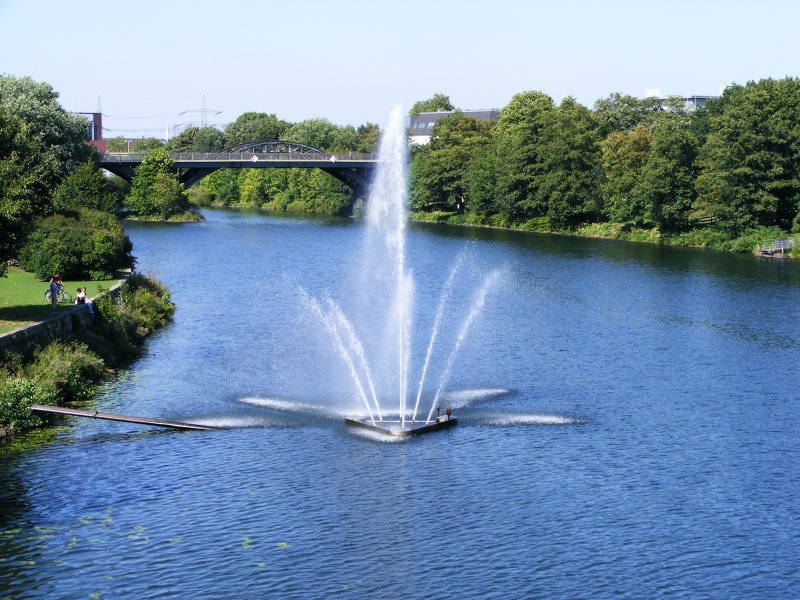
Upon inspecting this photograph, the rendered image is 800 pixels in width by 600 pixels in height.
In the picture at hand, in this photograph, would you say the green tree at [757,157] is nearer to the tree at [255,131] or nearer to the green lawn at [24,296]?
the green lawn at [24,296]

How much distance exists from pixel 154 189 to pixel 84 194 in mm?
48956

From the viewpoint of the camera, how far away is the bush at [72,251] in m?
50.5

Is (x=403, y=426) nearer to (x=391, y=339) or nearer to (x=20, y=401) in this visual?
(x=20, y=401)

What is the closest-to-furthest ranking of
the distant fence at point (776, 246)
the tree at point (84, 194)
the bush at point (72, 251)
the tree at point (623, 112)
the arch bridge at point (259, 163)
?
1. the bush at point (72, 251)
2. the tree at point (84, 194)
3. the distant fence at point (776, 246)
4. the tree at point (623, 112)
5. the arch bridge at point (259, 163)

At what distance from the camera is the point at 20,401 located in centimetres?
3300

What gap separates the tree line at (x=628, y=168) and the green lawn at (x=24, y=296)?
55564mm

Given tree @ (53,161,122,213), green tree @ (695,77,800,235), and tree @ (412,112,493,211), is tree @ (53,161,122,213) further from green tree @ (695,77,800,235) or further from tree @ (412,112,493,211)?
tree @ (412,112,493,211)

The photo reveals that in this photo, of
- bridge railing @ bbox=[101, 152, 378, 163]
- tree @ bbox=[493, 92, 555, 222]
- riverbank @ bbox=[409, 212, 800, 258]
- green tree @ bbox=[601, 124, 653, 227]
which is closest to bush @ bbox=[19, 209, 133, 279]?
riverbank @ bbox=[409, 212, 800, 258]

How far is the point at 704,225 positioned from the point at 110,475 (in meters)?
76.8

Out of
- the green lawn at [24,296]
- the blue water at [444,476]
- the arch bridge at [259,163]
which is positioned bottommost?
the blue water at [444,476]

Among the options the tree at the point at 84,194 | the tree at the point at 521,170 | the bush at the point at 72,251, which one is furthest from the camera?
the tree at the point at 521,170

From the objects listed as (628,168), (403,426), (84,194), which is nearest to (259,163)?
(628,168)

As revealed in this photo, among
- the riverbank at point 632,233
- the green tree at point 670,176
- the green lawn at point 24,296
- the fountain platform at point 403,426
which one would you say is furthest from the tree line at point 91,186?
the green tree at point 670,176

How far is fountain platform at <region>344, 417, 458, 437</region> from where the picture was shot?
108 feet
